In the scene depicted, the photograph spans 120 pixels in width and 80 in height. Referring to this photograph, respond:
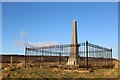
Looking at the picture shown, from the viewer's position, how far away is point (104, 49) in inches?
928

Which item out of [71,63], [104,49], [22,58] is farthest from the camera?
[22,58]

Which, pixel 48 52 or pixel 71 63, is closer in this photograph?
pixel 71 63

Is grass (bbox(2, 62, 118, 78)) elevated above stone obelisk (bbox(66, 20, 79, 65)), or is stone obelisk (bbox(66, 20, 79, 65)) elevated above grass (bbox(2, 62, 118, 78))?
stone obelisk (bbox(66, 20, 79, 65))

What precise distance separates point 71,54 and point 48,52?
3.18 m

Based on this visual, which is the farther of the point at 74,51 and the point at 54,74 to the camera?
the point at 74,51

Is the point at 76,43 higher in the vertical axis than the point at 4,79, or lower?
higher

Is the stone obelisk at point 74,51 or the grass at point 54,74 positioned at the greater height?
the stone obelisk at point 74,51

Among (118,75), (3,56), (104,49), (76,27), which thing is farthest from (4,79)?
(3,56)

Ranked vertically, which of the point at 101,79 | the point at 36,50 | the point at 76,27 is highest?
the point at 76,27

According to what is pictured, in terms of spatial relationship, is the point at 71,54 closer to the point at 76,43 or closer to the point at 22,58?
the point at 76,43

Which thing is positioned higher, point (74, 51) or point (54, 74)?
point (74, 51)

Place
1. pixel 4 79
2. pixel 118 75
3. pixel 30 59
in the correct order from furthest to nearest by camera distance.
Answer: pixel 30 59
pixel 118 75
pixel 4 79

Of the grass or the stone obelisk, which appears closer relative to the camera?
the grass

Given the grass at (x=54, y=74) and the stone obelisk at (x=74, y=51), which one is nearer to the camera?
the grass at (x=54, y=74)
